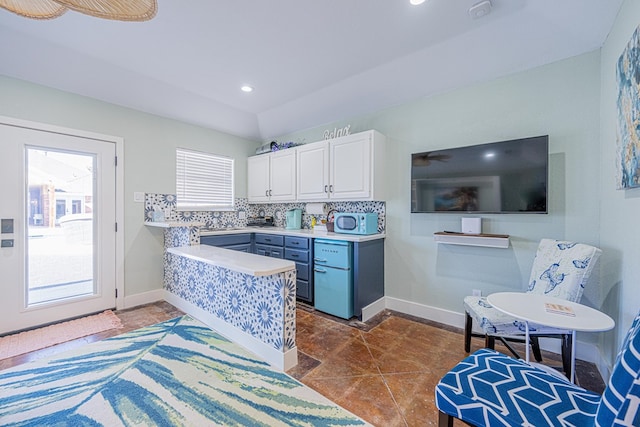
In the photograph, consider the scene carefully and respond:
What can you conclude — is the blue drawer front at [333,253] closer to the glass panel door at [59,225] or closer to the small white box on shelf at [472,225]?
the small white box on shelf at [472,225]

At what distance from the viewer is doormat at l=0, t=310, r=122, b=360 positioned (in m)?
2.34

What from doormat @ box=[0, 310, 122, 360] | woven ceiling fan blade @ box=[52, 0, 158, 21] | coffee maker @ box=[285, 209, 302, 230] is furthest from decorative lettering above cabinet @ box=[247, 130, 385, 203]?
doormat @ box=[0, 310, 122, 360]

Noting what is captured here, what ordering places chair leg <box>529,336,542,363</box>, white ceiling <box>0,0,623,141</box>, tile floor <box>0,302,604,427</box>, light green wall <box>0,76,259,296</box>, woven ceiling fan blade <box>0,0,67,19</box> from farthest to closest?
light green wall <box>0,76,259,296</box> → chair leg <box>529,336,542,363</box> → white ceiling <box>0,0,623,141</box> → tile floor <box>0,302,604,427</box> → woven ceiling fan blade <box>0,0,67,19</box>

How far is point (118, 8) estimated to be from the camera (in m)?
1.22

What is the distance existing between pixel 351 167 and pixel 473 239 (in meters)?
1.55

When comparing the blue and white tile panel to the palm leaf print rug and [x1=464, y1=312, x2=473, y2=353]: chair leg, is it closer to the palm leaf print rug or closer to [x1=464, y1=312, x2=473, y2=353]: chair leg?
the palm leaf print rug

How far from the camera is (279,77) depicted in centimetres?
302

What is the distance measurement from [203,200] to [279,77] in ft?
7.32

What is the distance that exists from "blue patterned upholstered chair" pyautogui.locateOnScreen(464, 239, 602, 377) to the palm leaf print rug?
119 cm

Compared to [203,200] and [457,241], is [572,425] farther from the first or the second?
[203,200]

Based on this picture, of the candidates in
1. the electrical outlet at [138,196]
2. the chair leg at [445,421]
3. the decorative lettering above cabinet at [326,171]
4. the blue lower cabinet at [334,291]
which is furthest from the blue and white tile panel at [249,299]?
the decorative lettering above cabinet at [326,171]

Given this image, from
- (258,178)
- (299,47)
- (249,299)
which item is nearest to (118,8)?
(299,47)

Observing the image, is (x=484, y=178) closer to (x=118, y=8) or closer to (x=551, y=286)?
(x=551, y=286)

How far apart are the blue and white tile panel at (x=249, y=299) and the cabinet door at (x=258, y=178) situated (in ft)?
5.41
